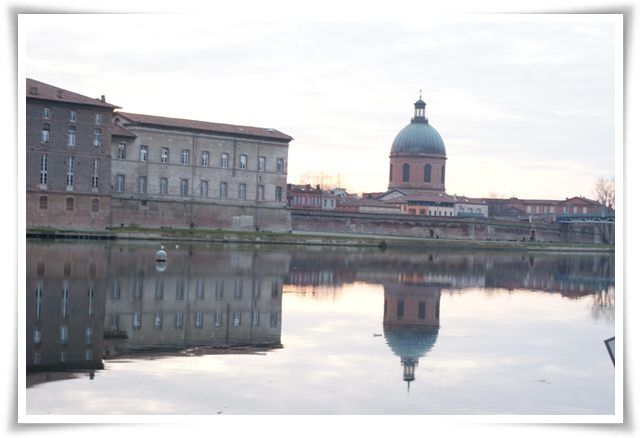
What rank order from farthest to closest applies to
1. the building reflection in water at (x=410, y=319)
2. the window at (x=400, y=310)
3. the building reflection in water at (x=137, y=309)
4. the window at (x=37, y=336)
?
the window at (x=400, y=310), the building reflection in water at (x=410, y=319), the building reflection in water at (x=137, y=309), the window at (x=37, y=336)

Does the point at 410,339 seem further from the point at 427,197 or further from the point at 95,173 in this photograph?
the point at 427,197

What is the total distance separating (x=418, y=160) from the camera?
126625mm

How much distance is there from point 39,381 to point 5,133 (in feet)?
14.1

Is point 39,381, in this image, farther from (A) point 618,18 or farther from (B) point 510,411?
(A) point 618,18

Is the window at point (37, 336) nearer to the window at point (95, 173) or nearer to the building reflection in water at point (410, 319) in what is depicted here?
the building reflection in water at point (410, 319)

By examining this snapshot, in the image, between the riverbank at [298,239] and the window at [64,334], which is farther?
the riverbank at [298,239]

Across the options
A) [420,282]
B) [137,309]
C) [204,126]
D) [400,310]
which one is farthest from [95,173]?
[137,309]

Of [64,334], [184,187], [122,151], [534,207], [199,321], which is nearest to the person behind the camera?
[64,334]

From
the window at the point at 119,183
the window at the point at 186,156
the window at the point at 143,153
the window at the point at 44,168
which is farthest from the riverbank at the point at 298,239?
the window at the point at 143,153

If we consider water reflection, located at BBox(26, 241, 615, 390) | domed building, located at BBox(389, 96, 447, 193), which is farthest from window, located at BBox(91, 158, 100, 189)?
domed building, located at BBox(389, 96, 447, 193)

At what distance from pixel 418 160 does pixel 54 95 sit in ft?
235

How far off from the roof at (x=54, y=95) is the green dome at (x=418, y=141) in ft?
226

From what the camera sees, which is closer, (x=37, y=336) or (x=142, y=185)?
(x=37, y=336)

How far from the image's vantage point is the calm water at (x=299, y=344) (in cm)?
1361
